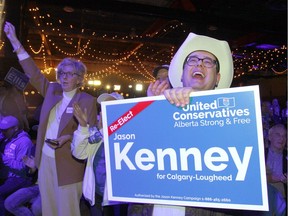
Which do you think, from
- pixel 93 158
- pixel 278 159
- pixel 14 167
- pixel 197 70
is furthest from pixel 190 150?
pixel 14 167

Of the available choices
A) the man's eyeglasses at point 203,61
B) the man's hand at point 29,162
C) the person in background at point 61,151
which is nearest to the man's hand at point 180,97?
the man's eyeglasses at point 203,61

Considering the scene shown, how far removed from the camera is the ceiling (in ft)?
24.4

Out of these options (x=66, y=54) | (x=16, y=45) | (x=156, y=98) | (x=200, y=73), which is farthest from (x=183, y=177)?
(x=66, y=54)

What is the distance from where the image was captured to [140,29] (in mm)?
10938

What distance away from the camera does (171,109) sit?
112 cm

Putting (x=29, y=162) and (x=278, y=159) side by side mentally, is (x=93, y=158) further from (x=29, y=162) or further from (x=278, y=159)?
(x=278, y=159)

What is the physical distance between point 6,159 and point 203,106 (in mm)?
3365

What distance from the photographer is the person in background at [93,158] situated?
5.88 ft

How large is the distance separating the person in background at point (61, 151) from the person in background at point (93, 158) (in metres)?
0.09

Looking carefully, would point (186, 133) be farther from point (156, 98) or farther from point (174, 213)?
point (174, 213)

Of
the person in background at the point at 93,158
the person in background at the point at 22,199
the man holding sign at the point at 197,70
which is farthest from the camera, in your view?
the person in background at the point at 22,199

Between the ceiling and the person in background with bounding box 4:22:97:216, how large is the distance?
3.66m

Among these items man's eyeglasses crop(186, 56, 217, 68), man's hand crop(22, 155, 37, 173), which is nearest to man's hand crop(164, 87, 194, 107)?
man's eyeglasses crop(186, 56, 217, 68)

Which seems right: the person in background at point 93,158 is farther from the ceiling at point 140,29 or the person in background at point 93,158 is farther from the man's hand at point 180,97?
the ceiling at point 140,29
